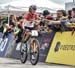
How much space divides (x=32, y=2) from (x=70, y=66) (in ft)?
33.8

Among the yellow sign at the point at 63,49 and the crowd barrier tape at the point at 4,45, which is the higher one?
the yellow sign at the point at 63,49

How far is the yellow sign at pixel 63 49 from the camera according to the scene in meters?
12.2

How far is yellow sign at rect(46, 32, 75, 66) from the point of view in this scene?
12.2 meters

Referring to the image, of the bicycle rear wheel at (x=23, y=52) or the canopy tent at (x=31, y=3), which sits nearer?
the bicycle rear wheel at (x=23, y=52)

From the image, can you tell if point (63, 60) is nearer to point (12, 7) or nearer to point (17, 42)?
point (17, 42)

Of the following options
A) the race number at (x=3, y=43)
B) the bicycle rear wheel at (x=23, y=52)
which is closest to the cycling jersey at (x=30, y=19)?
the bicycle rear wheel at (x=23, y=52)

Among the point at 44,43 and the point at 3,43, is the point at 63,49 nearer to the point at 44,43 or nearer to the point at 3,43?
the point at 44,43

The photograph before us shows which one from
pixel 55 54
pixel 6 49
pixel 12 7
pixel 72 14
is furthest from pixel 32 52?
pixel 12 7

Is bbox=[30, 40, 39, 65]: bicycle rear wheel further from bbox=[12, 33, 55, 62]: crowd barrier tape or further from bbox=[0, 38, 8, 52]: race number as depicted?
bbox=[0, 38, 8, 52]: race number

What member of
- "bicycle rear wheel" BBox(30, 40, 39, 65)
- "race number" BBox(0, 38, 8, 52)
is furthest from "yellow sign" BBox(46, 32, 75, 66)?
"race number" BBox(0, 38, 8, 52)

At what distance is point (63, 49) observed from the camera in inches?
501

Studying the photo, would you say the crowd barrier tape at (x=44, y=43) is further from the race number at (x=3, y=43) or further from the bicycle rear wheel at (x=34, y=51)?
the race number at (x=3, y=43)

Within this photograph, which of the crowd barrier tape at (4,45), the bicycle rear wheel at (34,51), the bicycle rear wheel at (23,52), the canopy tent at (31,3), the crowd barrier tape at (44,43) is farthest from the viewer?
the canopy tent at (31,3)

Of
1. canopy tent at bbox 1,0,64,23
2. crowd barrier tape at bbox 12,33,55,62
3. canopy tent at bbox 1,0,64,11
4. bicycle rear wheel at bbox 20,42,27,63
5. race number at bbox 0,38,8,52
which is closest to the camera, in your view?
bicycle rear wheel at bbox 20,42,27,63
